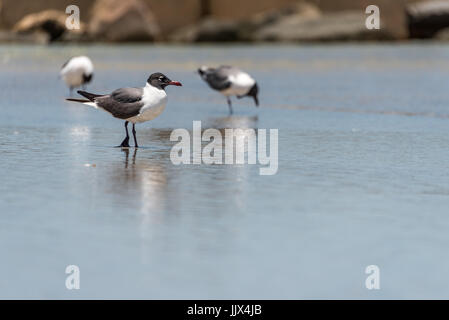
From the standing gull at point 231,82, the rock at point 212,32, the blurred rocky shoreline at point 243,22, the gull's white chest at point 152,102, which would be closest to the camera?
the gull's white chest at point 152,102

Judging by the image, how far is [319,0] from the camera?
226 feet

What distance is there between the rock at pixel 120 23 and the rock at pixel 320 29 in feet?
24.1

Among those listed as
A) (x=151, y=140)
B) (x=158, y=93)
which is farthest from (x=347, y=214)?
(x=151, y=140)

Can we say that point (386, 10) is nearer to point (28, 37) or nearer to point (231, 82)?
point (28, 37)

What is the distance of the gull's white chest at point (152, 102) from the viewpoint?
38.6 ft

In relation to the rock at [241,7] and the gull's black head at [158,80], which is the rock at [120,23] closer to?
the rock at [241,7]

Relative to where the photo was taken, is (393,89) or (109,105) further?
(393,89)

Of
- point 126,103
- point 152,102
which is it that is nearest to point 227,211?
point 152,102

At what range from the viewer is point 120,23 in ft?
208

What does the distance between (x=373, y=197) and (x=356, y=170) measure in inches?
65.5

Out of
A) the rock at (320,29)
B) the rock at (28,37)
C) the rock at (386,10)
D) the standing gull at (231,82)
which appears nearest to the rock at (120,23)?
the rock at (28,37)

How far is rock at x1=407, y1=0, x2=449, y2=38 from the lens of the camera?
6034 centimetres
